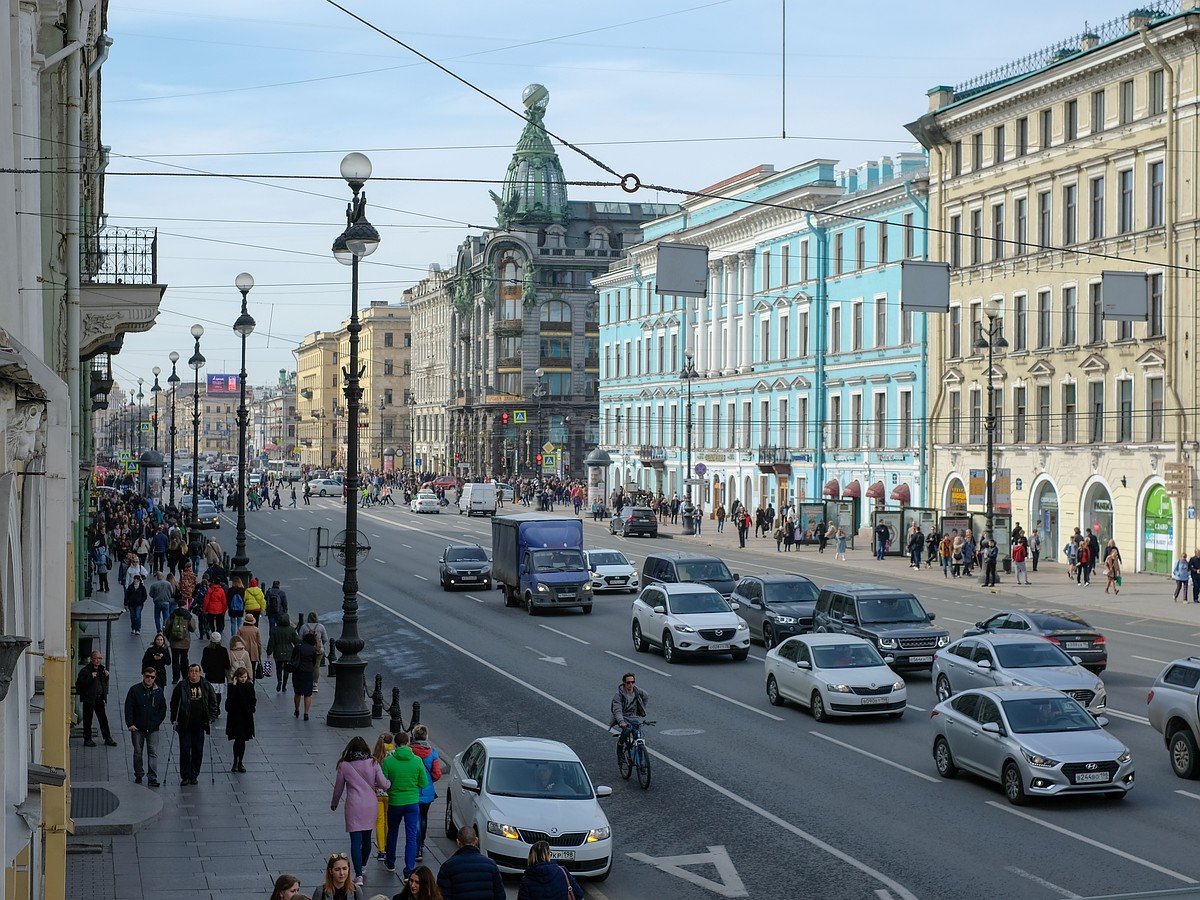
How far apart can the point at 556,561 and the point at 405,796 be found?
2520 centimetres

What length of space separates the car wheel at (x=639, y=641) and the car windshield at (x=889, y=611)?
17.3 feet

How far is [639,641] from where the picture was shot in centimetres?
3206

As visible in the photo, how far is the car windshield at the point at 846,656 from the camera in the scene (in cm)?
2384

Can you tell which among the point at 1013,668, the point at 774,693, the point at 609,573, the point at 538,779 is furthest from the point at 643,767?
the point at 609,573

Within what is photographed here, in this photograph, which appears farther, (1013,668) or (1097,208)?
(1097,208)

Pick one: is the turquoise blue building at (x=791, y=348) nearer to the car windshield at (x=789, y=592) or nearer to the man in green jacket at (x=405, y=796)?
the car windshield at (x=789, y=592)

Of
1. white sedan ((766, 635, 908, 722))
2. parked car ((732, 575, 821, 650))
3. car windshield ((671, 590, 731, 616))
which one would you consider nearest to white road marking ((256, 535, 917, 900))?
car windshield ((671, 590, 731, 616))

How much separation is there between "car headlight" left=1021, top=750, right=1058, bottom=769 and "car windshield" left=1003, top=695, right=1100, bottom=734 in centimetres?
53

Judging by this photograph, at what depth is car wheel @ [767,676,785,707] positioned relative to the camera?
2506 centimetres

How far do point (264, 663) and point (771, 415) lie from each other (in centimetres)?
5291

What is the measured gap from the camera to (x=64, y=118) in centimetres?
2091

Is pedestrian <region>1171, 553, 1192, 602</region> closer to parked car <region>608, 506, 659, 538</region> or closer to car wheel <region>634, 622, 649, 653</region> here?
car wheel <region>634, 622, 649, 653</region>

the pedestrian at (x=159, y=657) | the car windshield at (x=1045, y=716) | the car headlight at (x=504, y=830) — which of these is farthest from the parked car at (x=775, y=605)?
the car headlight at (x=504, y=830)

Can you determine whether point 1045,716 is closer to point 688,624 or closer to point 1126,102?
point 688,624
